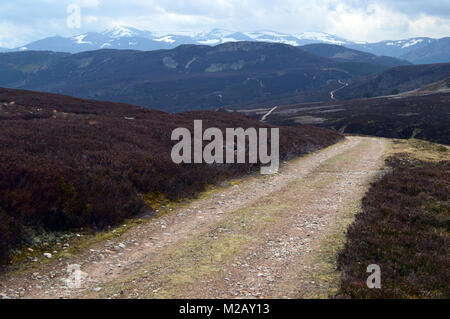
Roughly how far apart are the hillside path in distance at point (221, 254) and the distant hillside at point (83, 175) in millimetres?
1268

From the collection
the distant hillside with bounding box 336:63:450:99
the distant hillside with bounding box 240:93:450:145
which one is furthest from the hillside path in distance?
the distant hillside with bounding box 336:63:450:99

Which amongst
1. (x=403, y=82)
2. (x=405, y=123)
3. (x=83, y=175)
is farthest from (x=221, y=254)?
(x=403, y=82)

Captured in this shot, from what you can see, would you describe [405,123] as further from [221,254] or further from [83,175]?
[83,175]

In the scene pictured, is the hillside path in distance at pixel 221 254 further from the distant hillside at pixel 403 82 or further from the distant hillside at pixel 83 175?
the distant hillside at pixel 403 82

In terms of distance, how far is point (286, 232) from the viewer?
1051 centimetres

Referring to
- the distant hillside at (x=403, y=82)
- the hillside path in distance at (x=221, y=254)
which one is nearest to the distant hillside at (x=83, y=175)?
the hillside path in distance at (x=221, y=254)

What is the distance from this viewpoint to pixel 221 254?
29.3 ft

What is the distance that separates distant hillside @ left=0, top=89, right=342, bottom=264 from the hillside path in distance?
127 centimetres

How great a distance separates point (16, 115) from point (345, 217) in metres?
25.7

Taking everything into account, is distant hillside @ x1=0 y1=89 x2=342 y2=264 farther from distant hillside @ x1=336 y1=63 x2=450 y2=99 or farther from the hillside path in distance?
distant hillside @ x1=336 y1=63 x2=450 y2=99

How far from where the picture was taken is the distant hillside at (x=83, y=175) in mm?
9633

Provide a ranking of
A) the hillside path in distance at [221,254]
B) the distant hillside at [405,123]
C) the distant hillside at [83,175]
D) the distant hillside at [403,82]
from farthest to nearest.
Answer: the distant hillside at [403,82] < the distant hillside at [405,123] < the distant hillside at [83,175] < the hillside path in distance at [221,254]
